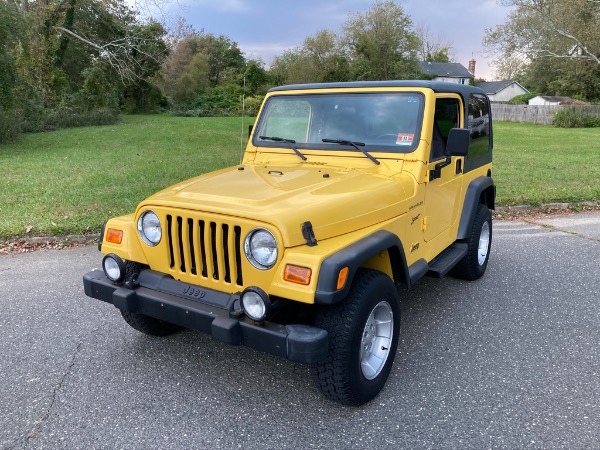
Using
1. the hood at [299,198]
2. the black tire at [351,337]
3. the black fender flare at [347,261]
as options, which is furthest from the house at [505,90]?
the black tire at [351,337]

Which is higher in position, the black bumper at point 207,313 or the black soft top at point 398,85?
the black soft top at point 398,85

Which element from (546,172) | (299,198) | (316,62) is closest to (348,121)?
(299,198)

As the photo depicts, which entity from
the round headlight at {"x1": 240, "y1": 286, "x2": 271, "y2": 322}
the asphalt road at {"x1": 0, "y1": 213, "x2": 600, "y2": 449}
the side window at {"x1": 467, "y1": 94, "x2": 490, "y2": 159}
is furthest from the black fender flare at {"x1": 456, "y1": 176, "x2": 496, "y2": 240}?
the round headlight at {"x1": 240, "y1": 286, "x2": 271, "y2": 322}

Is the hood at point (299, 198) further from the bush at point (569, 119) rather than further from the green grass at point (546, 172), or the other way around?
the bush at point (569, 119)

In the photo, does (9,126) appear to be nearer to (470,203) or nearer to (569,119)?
(470,203)

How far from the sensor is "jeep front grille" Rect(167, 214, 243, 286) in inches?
105

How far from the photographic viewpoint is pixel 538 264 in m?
5.54

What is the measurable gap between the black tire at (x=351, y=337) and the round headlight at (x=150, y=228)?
1126 millimetres

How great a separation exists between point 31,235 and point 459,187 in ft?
17.1

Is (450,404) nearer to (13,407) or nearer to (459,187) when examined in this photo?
(459,187)

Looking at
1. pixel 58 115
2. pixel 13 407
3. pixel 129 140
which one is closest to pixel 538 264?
pixel 13 407

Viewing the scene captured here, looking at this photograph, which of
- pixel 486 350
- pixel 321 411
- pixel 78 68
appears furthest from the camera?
pixel 78 68

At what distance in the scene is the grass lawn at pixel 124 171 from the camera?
7.22 meters

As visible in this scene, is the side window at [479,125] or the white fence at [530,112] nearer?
the side window at [479,125]
